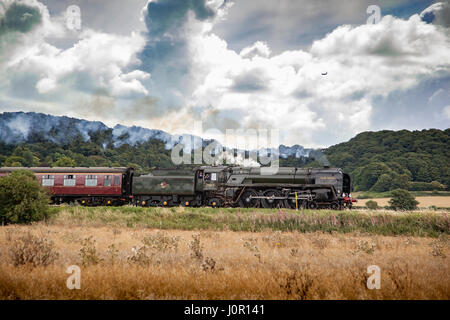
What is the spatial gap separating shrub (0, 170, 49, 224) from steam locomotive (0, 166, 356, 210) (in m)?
8.22

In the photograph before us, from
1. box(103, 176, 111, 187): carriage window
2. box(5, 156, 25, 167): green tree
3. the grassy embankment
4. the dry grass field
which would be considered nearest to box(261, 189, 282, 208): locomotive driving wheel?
the grassy embankment

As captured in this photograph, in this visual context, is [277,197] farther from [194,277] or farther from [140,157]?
[140,157]

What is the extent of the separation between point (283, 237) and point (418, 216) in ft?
30.8

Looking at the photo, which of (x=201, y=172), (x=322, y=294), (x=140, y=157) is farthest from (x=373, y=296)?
(x=140, y=157)

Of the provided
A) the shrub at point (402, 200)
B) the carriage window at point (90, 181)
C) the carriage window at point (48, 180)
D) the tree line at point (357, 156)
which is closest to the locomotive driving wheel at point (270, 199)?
the tree line at point (357, 156)

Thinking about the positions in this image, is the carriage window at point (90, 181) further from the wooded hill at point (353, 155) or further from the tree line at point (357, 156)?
the wooded hill at point (353, 155)

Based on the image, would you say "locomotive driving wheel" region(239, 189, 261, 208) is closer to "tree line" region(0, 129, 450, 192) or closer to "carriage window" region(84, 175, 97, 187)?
"tree line" region(0, 129, 450, 192)

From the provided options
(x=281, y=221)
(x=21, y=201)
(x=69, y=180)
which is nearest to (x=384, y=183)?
(x=281, y=221)

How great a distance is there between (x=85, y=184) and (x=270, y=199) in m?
17.0

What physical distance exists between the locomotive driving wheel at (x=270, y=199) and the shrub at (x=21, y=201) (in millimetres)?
15638

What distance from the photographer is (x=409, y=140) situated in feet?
209

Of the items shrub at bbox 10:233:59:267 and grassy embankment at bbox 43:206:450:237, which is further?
grassy embankment at bbox 43:206:450:237

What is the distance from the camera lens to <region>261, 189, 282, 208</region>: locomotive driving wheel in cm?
2800
